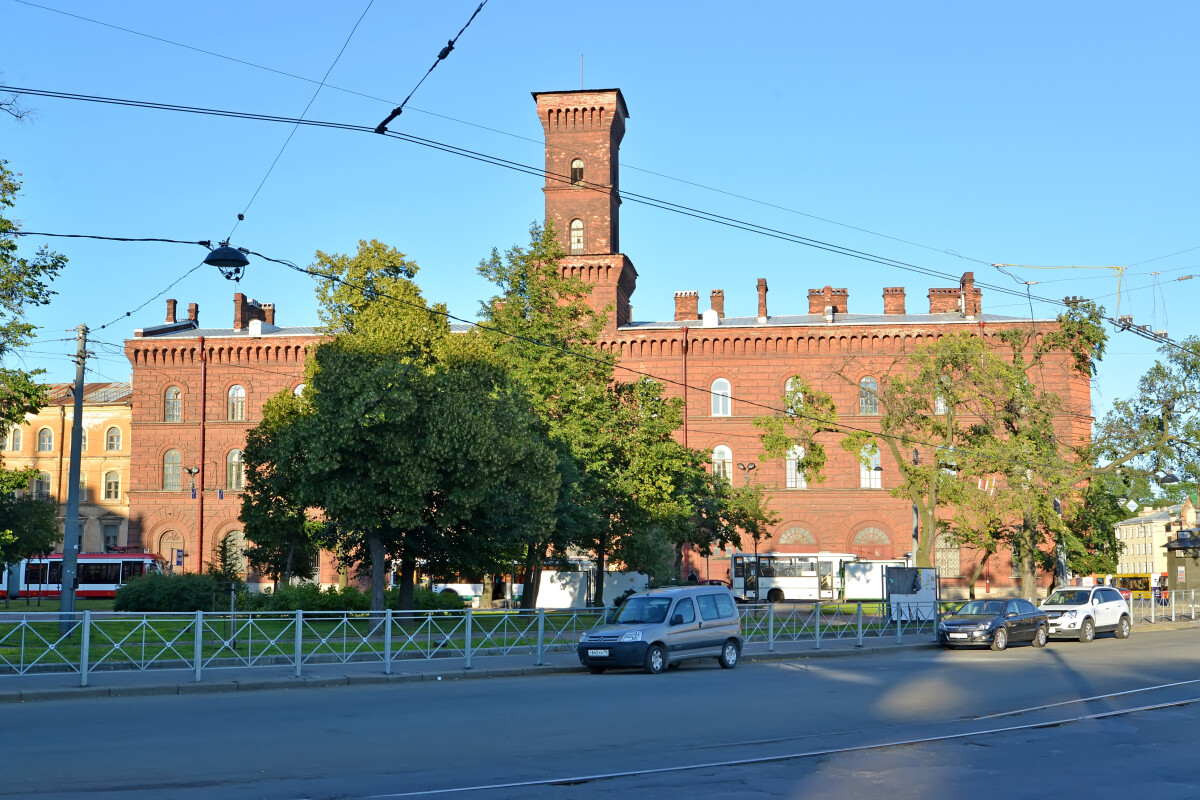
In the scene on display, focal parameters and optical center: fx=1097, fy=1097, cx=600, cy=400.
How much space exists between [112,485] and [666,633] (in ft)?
165

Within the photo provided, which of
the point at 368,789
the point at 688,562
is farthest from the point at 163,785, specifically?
the point at 688,562

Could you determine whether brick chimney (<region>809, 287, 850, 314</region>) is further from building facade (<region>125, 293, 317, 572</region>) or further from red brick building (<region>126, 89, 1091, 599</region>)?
building facade (<region>125, 293, 317, 572</region>)

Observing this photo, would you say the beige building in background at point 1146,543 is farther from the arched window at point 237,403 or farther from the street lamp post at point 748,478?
the arched window at point 237,403

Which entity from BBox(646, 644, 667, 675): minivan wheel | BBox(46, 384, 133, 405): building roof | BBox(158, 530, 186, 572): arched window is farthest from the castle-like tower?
BBox(646, 644, 667, 675): minivan wheel

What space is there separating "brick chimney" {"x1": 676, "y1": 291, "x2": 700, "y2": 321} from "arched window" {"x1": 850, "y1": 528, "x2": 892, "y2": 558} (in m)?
15.3

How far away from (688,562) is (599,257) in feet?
51.0

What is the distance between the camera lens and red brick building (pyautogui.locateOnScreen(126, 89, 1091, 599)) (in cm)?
5319

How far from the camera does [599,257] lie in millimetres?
54031

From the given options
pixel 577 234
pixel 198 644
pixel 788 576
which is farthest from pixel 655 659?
pixel 577 234

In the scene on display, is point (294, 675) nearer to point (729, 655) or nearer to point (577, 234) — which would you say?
point (729, 655)

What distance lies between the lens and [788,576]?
165 ft

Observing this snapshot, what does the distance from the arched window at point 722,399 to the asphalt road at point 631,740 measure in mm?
37266

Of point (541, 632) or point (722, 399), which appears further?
point (722, 399)

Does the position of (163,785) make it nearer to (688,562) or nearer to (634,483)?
(634,483)
